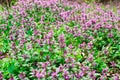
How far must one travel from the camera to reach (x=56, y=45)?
499 cm

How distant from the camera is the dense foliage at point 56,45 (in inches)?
167

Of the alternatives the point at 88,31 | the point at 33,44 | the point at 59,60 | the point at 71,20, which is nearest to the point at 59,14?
the point at 71,20

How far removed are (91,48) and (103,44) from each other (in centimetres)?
56

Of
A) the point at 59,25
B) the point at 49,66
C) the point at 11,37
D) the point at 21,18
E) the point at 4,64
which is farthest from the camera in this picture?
the point at 21,18

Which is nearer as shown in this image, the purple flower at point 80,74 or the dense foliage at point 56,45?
the purple flower at point 80,74

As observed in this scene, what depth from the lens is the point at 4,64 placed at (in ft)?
15.6

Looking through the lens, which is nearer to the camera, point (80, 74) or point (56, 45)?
point (80, 74)

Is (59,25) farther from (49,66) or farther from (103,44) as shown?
(49,66)

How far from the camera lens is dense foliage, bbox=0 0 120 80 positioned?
4.24 meters

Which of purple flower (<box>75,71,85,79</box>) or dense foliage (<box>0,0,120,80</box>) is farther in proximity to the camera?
dense foliage (<box>0,0,120,80</box>)

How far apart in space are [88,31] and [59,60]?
4.20 feet

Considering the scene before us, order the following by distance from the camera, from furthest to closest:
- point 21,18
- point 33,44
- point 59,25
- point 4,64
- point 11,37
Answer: point 21,18, point 59,25, point 11,37, point 33,44, point 4,64

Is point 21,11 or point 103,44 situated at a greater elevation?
point 21,11

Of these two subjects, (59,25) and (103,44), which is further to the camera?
(59,25)
